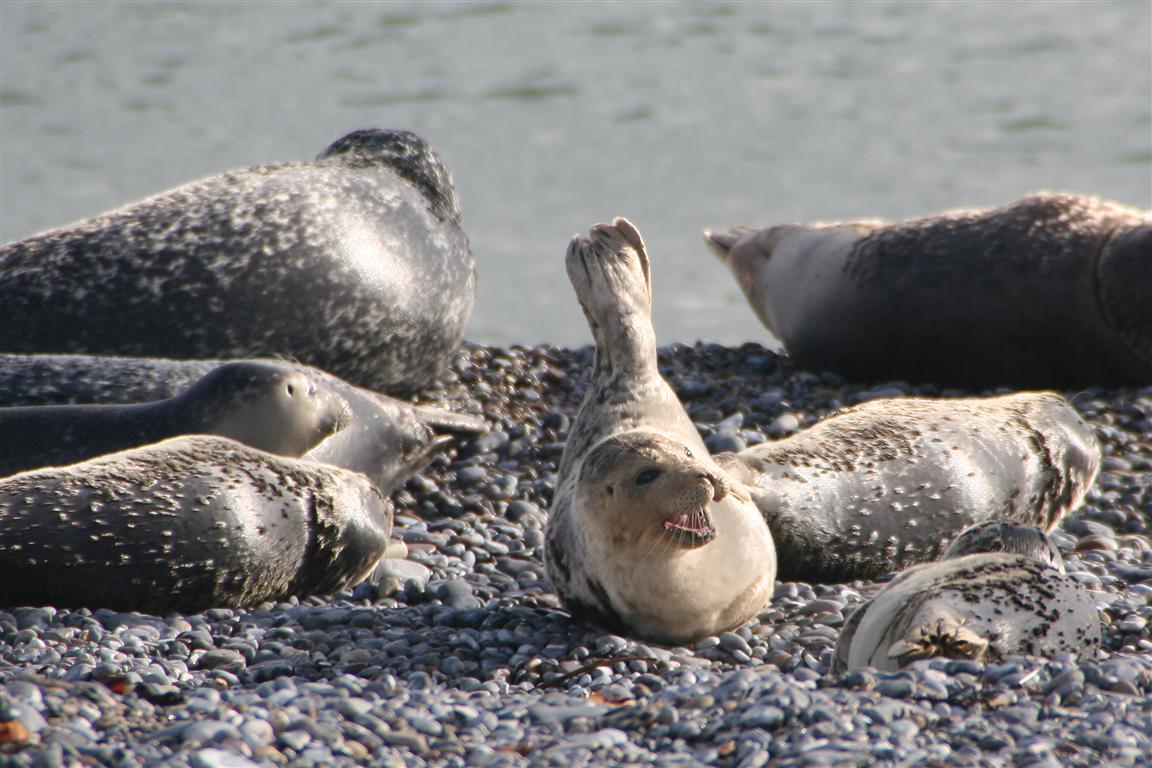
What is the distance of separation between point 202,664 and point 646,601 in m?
1.06

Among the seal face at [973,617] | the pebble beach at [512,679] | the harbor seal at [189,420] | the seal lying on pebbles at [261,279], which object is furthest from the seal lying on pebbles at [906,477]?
the seal lying on pebbles at [261,279]

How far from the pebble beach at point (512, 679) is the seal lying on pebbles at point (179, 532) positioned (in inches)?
3.2

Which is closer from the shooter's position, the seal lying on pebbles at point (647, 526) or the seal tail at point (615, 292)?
the seal lying on pebbles at point (647, 526)

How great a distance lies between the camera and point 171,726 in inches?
110

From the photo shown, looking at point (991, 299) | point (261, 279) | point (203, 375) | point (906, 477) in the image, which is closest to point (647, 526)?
point (906, 477)

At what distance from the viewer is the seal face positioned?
3.34m

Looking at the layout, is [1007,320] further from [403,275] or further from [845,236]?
[403,275]

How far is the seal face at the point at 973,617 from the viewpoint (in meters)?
3.34

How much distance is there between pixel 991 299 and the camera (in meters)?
6.90

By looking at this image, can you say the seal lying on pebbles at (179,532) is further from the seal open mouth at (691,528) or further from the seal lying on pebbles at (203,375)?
the seal open mouth at (691,528)

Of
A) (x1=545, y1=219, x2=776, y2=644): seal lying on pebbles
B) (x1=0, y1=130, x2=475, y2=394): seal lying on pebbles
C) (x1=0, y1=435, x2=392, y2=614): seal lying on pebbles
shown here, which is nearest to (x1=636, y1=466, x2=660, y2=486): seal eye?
(x1=545, y1=219, x2=776, y2=644): seal lying on pebbles

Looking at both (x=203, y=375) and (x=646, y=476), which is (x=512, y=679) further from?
(x=203, y=375)

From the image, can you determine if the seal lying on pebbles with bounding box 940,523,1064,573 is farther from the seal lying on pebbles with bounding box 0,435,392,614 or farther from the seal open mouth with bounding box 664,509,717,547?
the seal lying on pebbles with bounding box 0,435,392,614

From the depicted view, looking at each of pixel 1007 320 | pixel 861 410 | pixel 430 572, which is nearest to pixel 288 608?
pixel 430 572
